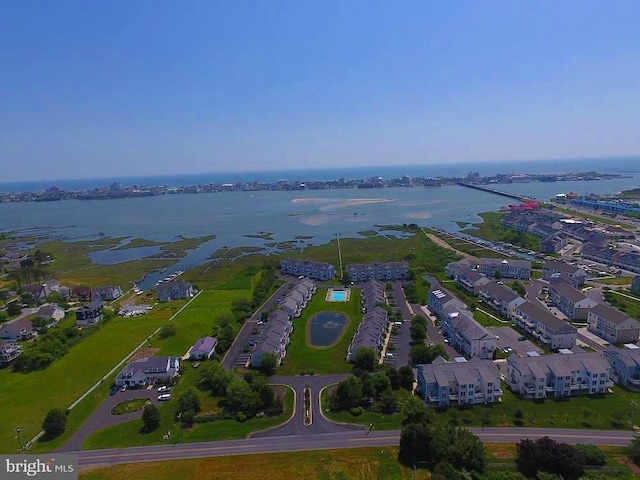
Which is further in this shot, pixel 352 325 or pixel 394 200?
pixel 394 200

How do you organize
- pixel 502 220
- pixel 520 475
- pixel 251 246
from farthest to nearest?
1. pixel 502 220
2. pixel 251 246
3. pixel 520 475

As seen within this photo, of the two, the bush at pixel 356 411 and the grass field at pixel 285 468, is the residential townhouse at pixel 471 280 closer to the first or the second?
the bush at pixel 356 411

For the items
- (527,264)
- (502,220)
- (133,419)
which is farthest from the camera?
(502,220)

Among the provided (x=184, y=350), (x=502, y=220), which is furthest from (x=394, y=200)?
(x=184, y=350)

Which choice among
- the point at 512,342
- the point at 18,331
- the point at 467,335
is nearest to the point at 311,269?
the point at 467,335

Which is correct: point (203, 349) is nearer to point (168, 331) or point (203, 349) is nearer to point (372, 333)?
point (168, 331)

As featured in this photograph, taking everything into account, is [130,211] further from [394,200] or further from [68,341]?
[68,341]

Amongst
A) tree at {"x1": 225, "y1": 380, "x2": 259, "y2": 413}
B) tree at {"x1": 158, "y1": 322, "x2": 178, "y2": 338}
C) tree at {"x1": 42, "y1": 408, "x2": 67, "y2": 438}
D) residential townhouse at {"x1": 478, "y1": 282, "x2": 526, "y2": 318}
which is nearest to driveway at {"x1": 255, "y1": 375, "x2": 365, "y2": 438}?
tree at {"x1": 225, "y1": 380, "x2": 259, "y2": 413}
